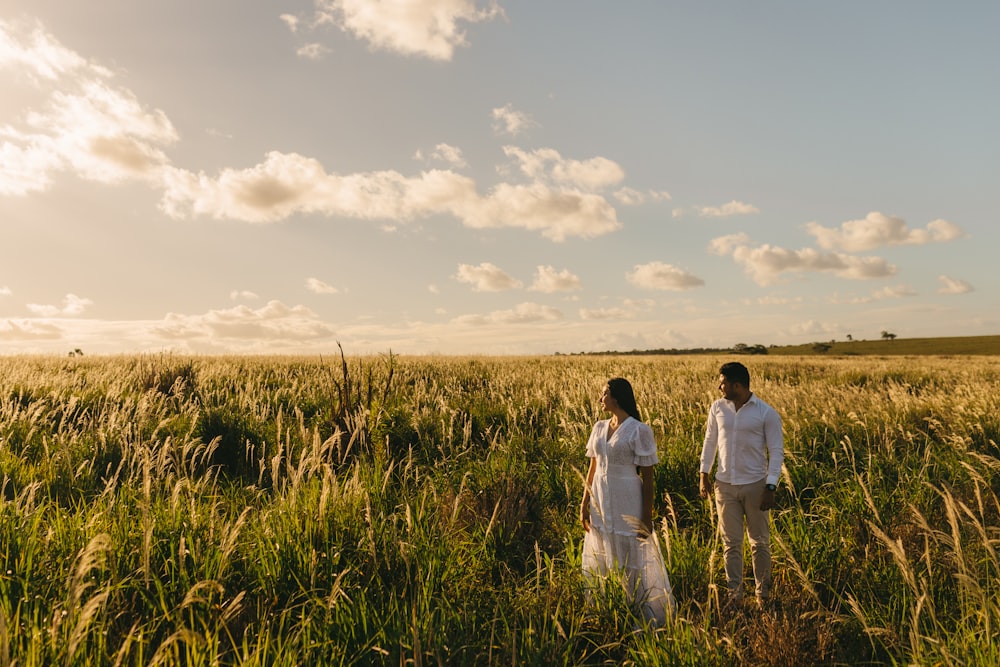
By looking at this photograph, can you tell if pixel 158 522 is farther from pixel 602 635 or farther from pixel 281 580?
pixel 602 635

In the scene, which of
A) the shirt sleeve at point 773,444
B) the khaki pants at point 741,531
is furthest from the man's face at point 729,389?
the khaki pants at point 741,531

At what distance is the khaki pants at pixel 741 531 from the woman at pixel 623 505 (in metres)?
0.72

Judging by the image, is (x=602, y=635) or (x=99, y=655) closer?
(x=99, y=655)

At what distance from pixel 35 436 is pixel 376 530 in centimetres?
661

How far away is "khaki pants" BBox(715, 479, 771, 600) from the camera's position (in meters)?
4.14

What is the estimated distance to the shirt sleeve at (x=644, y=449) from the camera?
12.7ft

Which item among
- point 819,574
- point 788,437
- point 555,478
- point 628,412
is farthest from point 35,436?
point 788,437

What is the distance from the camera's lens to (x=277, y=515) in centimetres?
398

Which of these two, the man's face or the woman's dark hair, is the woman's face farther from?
the man's face

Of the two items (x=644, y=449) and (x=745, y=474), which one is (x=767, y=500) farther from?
(x=644, y=449)

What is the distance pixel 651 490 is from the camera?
Result: 3.95 metres

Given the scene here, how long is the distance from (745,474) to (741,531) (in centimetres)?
44

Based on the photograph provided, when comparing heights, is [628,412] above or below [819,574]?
above

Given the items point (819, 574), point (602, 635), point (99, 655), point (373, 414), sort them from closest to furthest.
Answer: point (99, 655)
point (602, 635)
point (819, 574)
point (373, 414)
